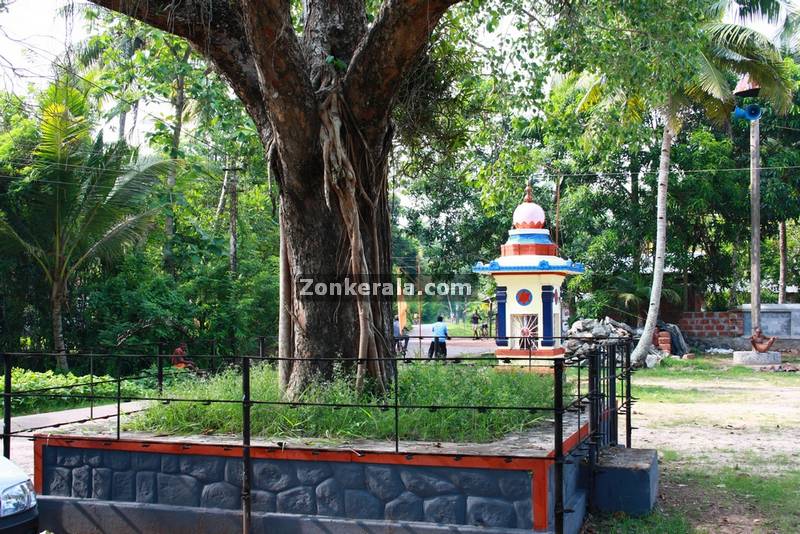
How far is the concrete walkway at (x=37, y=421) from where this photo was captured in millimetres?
9523

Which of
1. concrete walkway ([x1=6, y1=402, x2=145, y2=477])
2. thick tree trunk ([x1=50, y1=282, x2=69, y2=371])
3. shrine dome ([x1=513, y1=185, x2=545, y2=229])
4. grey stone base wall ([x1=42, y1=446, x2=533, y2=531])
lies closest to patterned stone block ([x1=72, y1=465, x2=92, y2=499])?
grey stone base wall ([x1=42, y1=446, x2=533, y2=531])

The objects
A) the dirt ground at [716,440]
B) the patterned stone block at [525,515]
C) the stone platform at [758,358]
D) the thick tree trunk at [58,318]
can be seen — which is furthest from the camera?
the stone platform at [758,358]

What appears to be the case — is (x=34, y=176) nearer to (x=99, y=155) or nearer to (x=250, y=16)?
(x=99, y=155)

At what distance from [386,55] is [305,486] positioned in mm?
3770

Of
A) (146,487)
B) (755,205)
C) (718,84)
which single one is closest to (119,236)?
(146,487)

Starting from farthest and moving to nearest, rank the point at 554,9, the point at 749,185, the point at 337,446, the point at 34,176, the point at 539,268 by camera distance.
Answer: the point at 749,185 < the point at 539,268 < the point at 34,176 < the point at 554,9 < the point at 337,446

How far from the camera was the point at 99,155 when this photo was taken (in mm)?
16969

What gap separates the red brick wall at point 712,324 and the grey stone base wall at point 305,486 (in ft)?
81.8

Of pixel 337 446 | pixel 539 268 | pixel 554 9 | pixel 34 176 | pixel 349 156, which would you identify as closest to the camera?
pixel 337 446

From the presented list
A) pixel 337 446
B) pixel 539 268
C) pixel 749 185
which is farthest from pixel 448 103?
pixel 749 185

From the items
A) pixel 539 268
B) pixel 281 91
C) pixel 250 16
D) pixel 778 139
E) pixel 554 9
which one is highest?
pixel 778 139

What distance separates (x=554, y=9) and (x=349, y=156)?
3.24 metres

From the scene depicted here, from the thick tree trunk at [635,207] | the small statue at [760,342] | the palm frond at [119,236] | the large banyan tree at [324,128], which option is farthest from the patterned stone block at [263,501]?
the thick tree trunk at [635,207]

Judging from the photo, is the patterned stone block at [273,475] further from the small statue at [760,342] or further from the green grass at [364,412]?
the small statue at [760,342]
